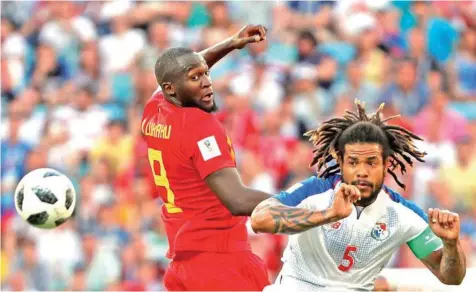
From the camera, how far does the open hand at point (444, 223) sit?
5.45 m

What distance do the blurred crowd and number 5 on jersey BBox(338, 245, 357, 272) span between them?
14.4 feet

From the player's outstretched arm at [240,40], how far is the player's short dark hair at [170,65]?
2.19ft

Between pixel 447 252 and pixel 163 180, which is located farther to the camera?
pixel 163 180

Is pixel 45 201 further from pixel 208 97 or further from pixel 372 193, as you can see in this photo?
pixel 372 193

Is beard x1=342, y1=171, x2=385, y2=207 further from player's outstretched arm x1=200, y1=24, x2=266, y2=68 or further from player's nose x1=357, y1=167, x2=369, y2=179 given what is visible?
player's outstretched arm x1=200, y1=24, x2=266, y2=68

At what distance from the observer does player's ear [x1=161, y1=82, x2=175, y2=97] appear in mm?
6617

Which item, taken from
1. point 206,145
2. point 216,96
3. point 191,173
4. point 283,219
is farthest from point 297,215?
point 216,96

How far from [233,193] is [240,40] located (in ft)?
4.48

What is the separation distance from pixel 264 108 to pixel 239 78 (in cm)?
54

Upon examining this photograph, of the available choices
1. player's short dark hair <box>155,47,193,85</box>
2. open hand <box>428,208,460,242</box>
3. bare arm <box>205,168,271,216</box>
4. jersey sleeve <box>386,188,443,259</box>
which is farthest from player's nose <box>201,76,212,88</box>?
open hand <box>428,208,460,242</box>

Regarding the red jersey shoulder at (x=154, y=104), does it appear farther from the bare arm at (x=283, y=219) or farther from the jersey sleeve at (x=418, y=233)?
the jersey sleeve at (x=418, y=233)

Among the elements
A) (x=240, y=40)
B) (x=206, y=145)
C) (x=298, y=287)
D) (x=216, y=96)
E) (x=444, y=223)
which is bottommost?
(x=298, y=287)

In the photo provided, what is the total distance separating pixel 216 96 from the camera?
12328 mm

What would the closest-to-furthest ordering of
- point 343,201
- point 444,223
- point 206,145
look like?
1. point 343,201
2. point 444,223
3. point 206,145
